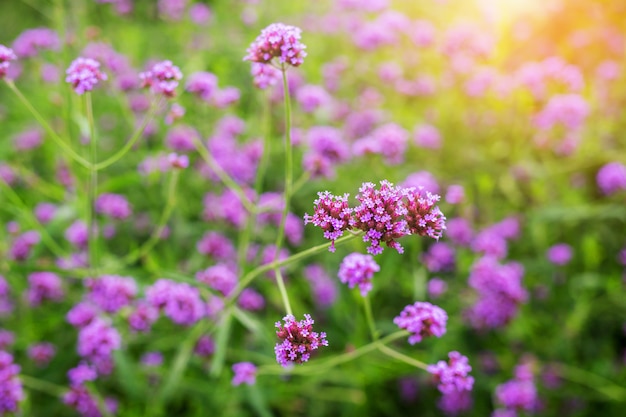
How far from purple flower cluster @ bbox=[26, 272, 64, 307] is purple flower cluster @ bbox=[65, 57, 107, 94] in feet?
4.23

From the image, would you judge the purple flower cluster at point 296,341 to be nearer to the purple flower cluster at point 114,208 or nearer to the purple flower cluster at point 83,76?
the purple flower cluster at point 83,76

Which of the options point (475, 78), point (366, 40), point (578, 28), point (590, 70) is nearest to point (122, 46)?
point (366, 40)

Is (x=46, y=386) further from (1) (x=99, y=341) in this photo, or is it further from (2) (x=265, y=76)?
(2) (x=265, y=76)

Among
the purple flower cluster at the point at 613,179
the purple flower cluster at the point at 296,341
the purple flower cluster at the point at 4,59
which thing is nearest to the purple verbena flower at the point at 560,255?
the purple flower cluster at the point at 613,179

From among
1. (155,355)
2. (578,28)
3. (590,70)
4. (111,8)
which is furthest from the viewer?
(578,28)

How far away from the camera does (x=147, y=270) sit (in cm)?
221

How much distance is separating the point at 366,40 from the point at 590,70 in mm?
2006

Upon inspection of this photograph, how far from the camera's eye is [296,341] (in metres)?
1.14

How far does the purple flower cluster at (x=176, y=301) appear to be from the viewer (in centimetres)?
223

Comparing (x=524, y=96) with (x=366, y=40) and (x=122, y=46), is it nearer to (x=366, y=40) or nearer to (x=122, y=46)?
(x=366, y=40)

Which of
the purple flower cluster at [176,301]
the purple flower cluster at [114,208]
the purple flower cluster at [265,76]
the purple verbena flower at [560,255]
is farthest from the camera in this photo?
the purple verbena flower at [560,255]

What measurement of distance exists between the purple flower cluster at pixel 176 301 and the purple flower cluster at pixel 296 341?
46.1 inches

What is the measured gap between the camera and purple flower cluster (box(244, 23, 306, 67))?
4.72ft

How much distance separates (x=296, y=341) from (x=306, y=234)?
2233 mm
